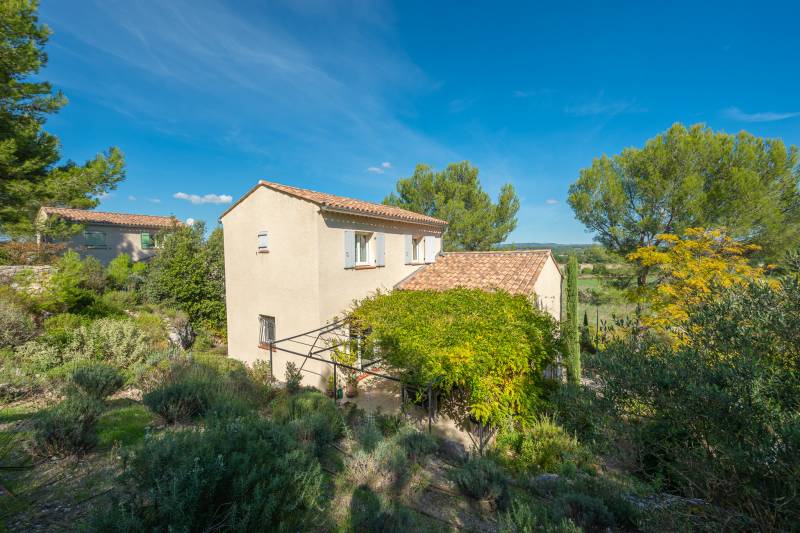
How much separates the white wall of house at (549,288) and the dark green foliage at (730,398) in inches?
368

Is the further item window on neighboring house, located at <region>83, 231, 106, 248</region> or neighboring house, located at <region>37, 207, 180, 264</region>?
window on neighboring house, located at <region>83, 231, 106, 248</region>

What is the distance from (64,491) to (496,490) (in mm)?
5555

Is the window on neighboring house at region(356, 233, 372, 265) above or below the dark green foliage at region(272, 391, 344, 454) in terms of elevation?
above

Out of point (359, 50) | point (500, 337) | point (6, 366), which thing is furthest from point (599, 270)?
point (6, 366)

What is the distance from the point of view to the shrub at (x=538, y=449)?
22.6 ft

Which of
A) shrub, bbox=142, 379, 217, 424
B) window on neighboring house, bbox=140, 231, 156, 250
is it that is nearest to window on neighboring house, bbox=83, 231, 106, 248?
window on neighboring house, bbox=140, 231, 156, 250

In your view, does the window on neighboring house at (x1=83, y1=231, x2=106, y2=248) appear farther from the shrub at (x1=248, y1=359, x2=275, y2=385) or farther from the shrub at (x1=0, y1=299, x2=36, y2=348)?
the shrub at (x1=248, y1=359, x2=275, y2=385)

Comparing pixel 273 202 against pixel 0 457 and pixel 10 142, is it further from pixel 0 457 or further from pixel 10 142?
pixel 10 142

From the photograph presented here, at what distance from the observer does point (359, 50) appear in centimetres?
1464

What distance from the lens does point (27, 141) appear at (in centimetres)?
1309

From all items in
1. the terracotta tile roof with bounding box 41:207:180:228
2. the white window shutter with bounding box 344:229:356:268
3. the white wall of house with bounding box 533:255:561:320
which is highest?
the terracotta tile roof with bounding box 41:207:180:228

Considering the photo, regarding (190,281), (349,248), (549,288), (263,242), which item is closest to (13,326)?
(263,242)

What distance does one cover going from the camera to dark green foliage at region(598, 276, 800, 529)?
9.20 feet

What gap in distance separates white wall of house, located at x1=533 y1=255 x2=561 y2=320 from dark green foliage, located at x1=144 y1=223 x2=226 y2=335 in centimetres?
1635
